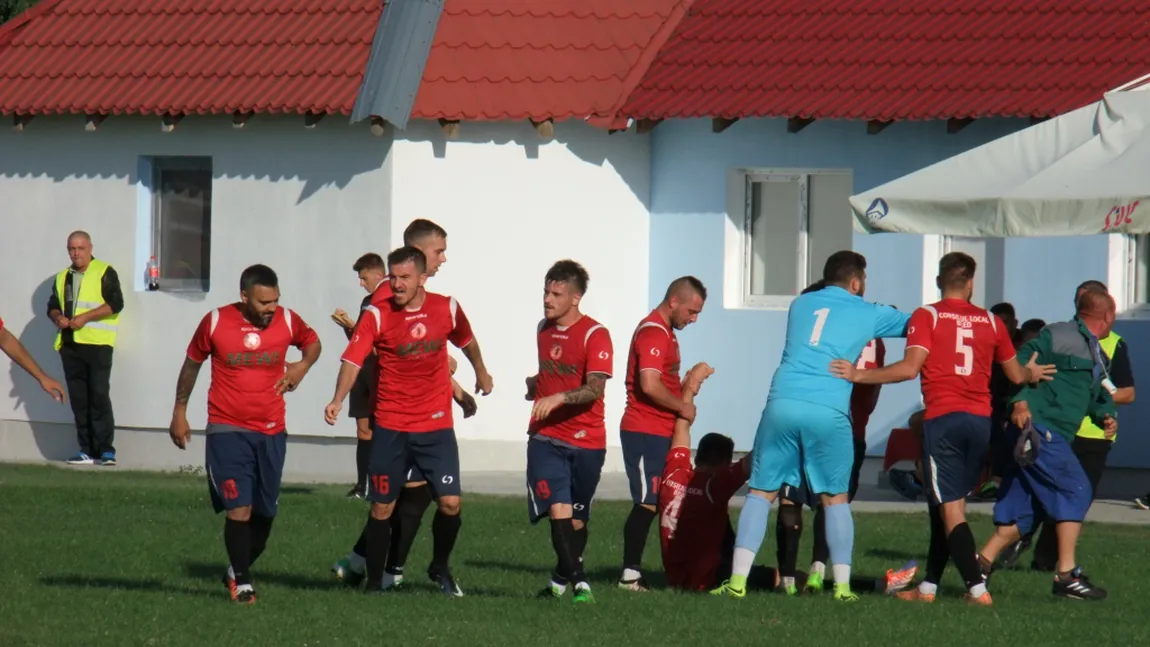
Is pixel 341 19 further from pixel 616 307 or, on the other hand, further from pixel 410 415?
pixel 410 415

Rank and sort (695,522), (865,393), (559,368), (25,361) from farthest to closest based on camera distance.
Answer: (865,393) → (695,522) → (25,361) → (559,368)

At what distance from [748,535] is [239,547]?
268 centimetres

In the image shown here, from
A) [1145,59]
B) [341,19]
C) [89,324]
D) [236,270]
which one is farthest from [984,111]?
[89,324]

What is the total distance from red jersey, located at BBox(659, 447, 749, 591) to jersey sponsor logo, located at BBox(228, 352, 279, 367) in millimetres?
2381

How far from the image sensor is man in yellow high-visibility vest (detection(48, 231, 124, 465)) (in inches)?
721

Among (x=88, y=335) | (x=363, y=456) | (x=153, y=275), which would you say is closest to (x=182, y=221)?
(x=153, y=275)

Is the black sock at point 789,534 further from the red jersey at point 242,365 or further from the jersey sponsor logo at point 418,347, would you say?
the red jersey at point 242,365

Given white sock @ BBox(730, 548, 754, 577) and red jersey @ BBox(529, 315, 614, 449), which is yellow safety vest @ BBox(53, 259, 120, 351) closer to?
red jersey @ BBox(529, 315, 614, 449)

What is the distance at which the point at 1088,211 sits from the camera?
11266 millimetres

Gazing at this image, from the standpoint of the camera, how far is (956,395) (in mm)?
10242

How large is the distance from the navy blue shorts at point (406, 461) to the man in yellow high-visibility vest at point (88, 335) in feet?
29.1

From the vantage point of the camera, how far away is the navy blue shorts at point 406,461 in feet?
33.2

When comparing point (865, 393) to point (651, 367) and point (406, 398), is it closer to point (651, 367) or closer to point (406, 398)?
point (651, 367)

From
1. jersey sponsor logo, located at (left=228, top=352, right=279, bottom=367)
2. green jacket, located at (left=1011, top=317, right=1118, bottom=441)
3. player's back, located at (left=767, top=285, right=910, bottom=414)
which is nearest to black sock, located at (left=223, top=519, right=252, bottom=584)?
jersey sponsor logo, located at (left=228, top=352, right=279, bottom=367)
